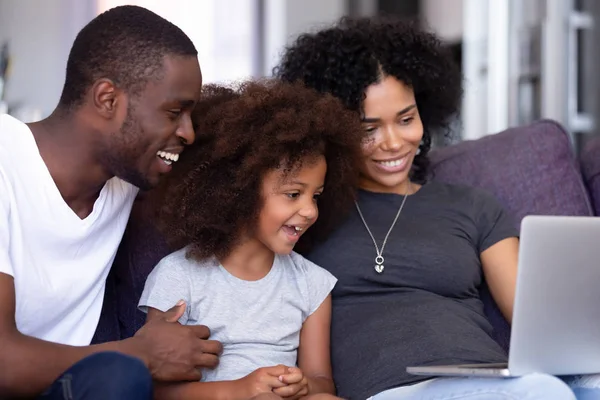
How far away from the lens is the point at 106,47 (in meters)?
1.51

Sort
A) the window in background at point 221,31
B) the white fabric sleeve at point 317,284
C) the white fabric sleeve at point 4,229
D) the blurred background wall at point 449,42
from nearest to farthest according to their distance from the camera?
the white fabric sleeve at point 4,229
the white fabric sleeve at point 317,284
the blurred background wall at point 449,42
the window in background at point 221,31

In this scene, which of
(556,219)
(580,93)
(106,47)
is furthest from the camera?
(580,93)

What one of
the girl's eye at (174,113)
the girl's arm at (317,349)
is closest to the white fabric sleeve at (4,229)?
the girl's eye at (174,113)

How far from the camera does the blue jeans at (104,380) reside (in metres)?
1.23

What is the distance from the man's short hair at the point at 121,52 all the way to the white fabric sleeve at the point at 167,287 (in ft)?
1.12

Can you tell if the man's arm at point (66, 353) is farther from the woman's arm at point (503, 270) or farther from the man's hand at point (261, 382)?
the woman's arm at point (503, 270)

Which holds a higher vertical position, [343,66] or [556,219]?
[343,66]

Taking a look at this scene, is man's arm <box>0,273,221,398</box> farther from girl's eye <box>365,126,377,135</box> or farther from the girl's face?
girl's eye <box>365,126,377,135</box>

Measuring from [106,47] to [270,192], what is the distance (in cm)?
40

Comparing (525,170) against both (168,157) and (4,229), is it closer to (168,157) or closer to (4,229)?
(168,157)

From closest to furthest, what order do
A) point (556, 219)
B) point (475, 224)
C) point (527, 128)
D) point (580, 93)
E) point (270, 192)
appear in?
point (556, 219)
point (270, 192)
point (475, 224)
point (527, 128)
point (580, 93)

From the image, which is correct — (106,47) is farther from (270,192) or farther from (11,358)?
(11,358)

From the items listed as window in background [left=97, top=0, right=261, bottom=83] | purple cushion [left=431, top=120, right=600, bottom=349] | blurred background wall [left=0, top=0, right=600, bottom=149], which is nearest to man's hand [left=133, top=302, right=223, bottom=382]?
purple cushion [left=431, top=120, right=600, bottom=349]

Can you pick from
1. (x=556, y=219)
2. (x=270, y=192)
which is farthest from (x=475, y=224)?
(x=556, y=219)
